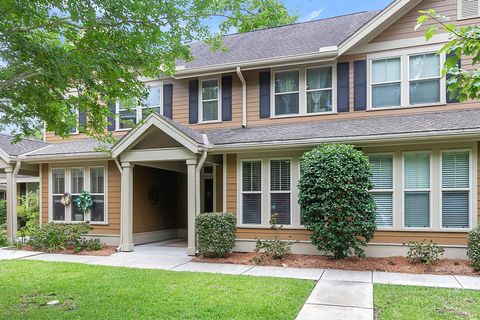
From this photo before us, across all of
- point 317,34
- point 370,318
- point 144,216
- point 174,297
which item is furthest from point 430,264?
point 144,216

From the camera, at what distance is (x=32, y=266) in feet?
26.7

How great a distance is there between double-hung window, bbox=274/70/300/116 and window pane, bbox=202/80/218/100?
1.92 metres

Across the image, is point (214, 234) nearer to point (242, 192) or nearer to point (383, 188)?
point (242, 192)

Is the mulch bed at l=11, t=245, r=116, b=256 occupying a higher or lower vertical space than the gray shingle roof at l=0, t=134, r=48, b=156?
lower

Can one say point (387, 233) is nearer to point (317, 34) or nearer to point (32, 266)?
point (317, 34)

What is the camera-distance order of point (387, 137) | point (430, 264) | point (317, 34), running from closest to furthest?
point (430, 264), point (387, 137), point (317, 34)

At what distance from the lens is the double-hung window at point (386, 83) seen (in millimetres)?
9570

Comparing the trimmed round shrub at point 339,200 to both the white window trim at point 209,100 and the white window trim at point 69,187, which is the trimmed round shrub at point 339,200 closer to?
the white window trim at point 209,100

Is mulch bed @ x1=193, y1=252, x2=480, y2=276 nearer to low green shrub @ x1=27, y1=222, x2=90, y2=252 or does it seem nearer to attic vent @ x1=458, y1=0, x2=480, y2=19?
low green shrub @ x1=27, y1=222, x2=90, y2=252

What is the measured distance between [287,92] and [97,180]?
21.2 feet

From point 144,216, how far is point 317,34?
7.99 meters

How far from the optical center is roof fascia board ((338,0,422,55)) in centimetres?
936

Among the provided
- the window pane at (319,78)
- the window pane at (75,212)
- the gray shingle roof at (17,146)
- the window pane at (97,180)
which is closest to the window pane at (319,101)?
the window pane at (319,78)

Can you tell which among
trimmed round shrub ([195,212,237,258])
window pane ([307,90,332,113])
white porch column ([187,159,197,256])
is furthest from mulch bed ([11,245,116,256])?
window pane ([307,90,332,113])
